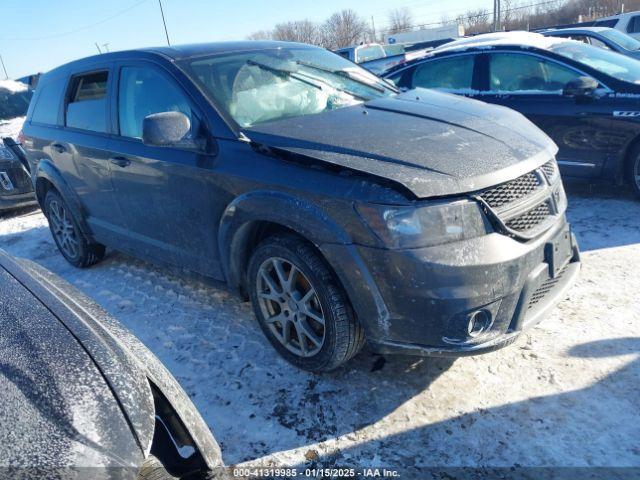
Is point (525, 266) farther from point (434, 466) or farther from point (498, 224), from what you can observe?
point (434, 466)

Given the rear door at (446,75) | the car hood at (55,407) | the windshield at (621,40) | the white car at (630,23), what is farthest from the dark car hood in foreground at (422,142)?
the white car at (630,23)

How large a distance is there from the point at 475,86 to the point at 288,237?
395 cm

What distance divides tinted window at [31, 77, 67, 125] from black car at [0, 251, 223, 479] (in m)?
3.07

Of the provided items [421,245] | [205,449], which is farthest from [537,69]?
[205,449]

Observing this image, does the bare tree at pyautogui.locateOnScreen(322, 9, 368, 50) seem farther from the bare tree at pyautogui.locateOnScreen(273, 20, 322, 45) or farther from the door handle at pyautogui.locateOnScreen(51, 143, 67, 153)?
the door handle at pyautogui.locateOnScreen(51, 143, 67, 153)

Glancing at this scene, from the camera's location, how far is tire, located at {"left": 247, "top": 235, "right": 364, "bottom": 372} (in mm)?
2447

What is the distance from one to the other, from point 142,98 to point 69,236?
79.0 inches

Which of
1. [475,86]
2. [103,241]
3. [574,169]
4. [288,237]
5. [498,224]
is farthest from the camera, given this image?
[475,86]

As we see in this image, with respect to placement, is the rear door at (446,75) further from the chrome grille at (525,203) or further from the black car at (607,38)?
the black car at (607,38)

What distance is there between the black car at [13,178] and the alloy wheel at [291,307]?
525 centimetres

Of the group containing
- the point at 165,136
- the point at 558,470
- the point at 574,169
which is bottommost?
the point at 558,470

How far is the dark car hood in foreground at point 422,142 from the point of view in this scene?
7.29 ft

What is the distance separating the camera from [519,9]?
45.2 metres

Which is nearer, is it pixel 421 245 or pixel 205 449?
pixel 205 449
